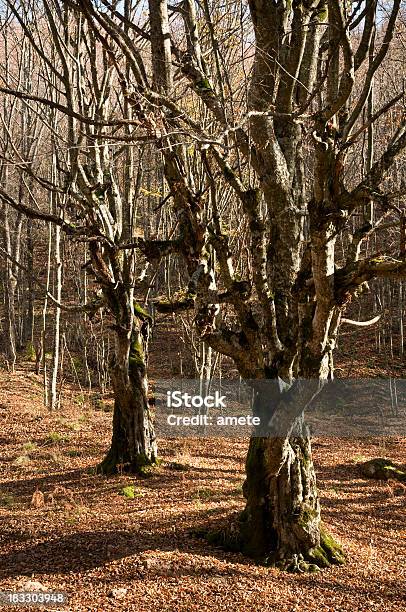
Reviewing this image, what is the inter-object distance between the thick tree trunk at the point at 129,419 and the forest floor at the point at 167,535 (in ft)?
0.85

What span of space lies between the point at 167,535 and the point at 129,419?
8.01ft

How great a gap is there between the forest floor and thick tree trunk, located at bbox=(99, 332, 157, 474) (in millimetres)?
261

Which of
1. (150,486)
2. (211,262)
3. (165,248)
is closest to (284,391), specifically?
(211,262)

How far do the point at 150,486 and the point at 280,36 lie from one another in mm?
5194

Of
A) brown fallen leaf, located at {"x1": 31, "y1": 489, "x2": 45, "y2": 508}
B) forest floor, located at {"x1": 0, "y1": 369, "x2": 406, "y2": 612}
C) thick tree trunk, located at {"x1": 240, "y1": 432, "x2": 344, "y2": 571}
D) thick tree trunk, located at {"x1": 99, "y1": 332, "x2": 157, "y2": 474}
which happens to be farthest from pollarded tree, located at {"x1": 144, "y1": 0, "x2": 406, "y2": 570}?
thick tree trunk, located at {"x1": 99, "y1": 332, "x2": 157, "y2": 474}

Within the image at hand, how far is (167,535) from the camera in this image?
5113mm

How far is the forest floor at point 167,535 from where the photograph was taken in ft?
13.1

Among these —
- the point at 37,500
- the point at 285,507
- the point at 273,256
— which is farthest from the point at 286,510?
the point at 37,500

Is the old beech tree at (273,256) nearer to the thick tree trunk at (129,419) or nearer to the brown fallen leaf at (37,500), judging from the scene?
the brown fallen leaf at (37,500)

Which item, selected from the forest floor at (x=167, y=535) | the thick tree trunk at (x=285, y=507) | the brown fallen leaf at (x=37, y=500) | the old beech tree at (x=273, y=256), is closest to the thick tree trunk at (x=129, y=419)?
the forest floor at (x=167, y=535)

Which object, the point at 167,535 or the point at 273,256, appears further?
the point at 167,535

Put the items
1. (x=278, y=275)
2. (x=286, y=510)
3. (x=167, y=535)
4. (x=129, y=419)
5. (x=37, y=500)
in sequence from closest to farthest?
1. (x=286, y=510)
2. (x=278, y=275)
3. (x=167, y=535)
4. (x=37, y=500)
5. (x=129, y=419)

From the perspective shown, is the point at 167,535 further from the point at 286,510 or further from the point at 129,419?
the point at 129,419

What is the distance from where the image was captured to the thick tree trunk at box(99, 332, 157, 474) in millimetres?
7322
